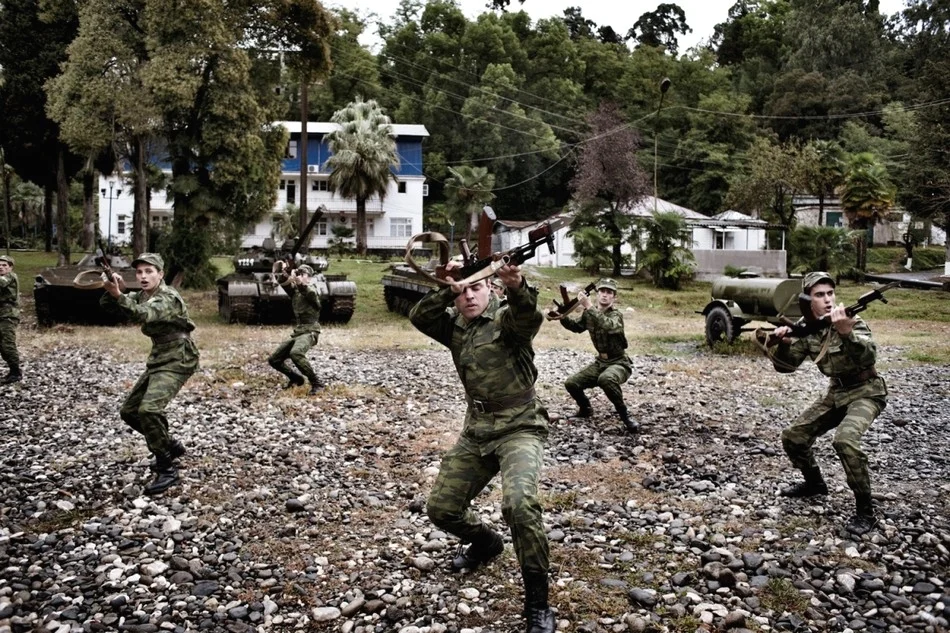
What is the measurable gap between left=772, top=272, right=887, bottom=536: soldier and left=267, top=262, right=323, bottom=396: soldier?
266 inches

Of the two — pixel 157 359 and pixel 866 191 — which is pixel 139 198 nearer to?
pixel 157 359

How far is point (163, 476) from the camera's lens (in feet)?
24.9

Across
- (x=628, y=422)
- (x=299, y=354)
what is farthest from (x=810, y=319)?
(x=299, y=354)

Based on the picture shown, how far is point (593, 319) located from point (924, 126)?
3148 cm

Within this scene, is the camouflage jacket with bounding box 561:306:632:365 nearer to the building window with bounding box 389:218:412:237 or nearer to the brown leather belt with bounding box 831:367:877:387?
the brown leather belt with bounding box 831:367:877:387

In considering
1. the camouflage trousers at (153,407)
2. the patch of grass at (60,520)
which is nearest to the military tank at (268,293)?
the camouflage trousers at (153,407)

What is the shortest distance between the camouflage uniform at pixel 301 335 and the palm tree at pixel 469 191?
3741cm

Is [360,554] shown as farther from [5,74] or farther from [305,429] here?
[5,74]

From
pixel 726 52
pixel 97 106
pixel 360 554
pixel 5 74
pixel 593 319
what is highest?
pixel 726 52

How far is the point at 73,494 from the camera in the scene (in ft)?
24.2

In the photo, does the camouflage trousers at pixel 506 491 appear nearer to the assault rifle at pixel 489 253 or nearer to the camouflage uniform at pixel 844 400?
the assault rifle at pixel 489 253

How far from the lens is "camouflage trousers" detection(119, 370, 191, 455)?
25.0ft

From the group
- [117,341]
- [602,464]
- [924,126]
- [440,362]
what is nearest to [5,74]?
[117,341]

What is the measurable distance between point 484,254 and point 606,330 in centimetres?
543
